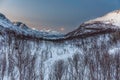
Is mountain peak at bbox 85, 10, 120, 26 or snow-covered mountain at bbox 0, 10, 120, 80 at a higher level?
mountain peak at bbox 85, 10, 120, 26

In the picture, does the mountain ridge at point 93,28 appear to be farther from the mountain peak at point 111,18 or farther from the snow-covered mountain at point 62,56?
the snow-covered mountain at point 62,56

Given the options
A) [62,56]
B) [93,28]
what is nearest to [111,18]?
[93,28]

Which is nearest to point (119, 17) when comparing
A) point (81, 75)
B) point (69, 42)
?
point (69, 42)

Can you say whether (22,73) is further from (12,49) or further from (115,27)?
(115,27)

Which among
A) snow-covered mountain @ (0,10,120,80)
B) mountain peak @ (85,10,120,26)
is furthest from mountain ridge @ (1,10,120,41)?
snow-covered mountain @ (0,10,120,80)

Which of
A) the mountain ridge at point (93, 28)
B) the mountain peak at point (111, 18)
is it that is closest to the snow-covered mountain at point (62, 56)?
the mountain ridge at point (93, 28)

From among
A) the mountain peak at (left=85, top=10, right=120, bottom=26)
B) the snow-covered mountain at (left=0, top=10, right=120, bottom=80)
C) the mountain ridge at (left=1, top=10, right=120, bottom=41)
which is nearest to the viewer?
the snow-covered mountain at (left=0, top=10, right=120, bottom=80)

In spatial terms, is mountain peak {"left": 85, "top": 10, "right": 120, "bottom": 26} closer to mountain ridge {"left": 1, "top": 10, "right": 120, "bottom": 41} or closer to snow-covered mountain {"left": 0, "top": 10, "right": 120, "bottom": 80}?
mountain ridge {"left": 1, "top": 10, "right": 120, "bottom": 41}

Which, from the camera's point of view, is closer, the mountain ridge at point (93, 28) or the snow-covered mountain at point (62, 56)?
the snow-covered mountain at point (62, 56)
